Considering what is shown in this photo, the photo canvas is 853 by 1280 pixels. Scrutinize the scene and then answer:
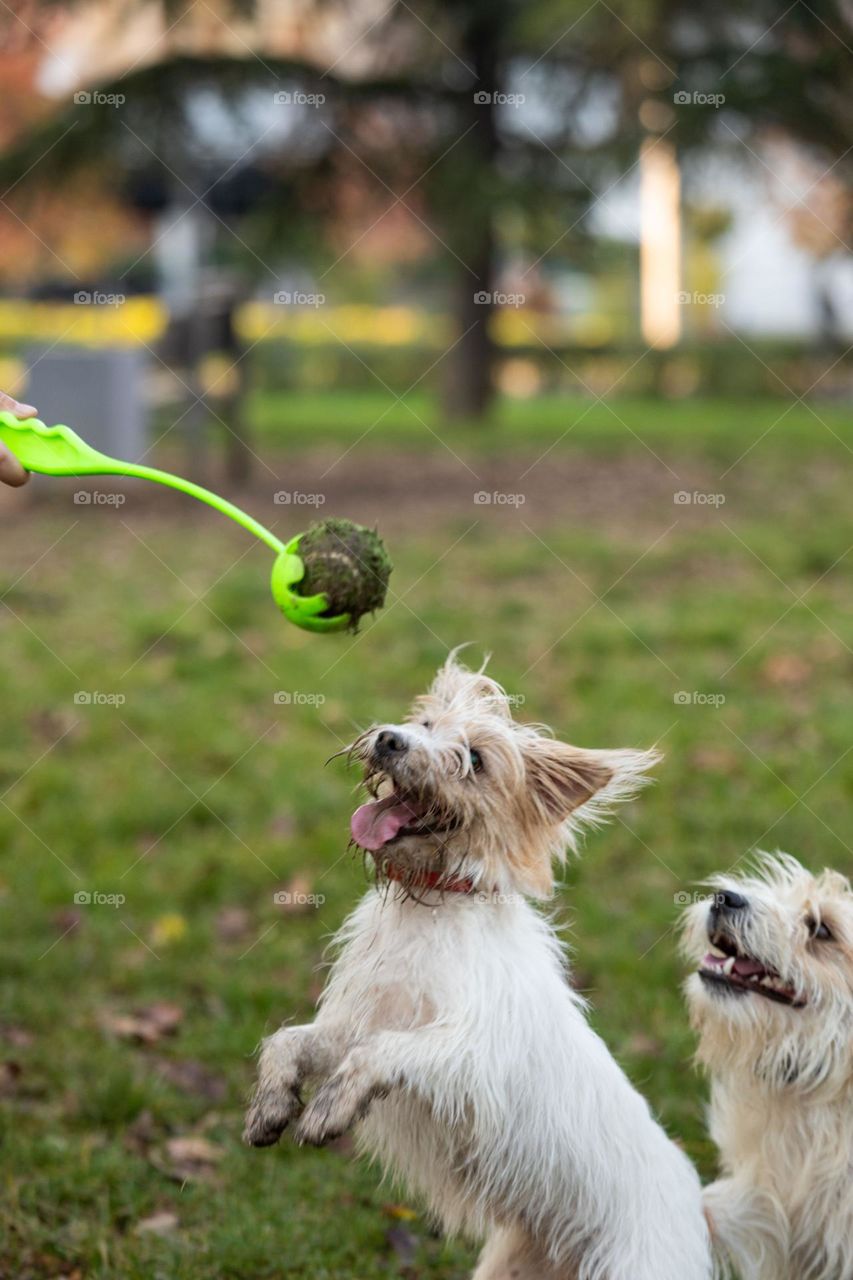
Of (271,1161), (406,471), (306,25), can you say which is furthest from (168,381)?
(271,1161)

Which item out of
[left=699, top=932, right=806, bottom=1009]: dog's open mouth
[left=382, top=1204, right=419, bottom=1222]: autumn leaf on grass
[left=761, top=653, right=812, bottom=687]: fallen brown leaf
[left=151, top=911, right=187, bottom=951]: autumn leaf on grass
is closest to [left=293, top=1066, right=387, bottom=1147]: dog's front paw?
[left=699, top=932, right=806, bottom=1009]: dog's open mouth

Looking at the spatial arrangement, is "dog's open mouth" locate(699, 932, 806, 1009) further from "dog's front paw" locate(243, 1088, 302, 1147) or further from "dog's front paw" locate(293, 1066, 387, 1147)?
"dog's front paw" locate(243, 1088, 302, 1147)

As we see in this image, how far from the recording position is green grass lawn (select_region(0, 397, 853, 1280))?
4203mm

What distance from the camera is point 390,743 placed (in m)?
3.13

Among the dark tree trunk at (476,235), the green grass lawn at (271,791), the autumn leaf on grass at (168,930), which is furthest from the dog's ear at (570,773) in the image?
Result: the dark tree trunk at (476,235)

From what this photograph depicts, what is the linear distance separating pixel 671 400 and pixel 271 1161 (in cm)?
1741

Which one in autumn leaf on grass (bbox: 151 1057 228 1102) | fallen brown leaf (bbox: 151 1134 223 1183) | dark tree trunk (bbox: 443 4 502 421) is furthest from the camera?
dark tree trunk (bbox: 443 4 502 421)

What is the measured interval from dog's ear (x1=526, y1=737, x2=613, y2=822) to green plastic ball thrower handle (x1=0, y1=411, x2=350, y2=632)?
1.77 feet

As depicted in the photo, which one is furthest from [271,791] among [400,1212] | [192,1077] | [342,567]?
[342,567]

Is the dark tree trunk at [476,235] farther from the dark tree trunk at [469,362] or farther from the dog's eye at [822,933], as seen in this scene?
the dog's eye at [822,933]

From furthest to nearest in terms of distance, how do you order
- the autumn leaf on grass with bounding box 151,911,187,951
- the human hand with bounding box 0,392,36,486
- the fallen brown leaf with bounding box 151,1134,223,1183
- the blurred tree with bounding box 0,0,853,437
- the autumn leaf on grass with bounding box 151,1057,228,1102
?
1. the blurred tree with bounding box 0,0,853,437
2. the autumn leaf on grass with bounding box 151,911,187,951
3. the autumn leaf on grass with bounding box 151,1057,228,1102
4. the fallen brown leaf with bounding box 151,1134,223,1183
5. the human hand with bounding box 0,392,36,486

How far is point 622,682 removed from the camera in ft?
25.6

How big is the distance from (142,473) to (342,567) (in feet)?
1.69

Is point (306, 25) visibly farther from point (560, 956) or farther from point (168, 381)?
point (560, 956)
